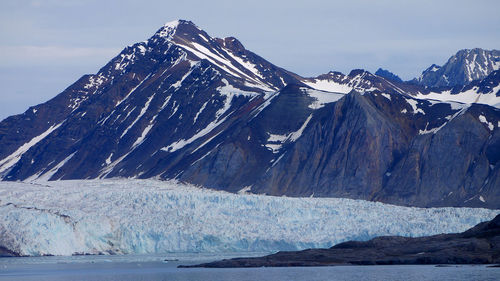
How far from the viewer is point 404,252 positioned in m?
72.8

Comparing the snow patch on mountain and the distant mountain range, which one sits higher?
the snow patch on mountain

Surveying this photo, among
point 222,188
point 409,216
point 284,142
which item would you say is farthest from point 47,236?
point 284,142

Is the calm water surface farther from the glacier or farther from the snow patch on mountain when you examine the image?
the snow patch on mountain

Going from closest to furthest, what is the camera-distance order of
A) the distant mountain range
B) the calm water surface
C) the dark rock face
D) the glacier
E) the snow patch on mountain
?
the calm water surface → the dark rock face → the glacier → the distant mountain range → the snow patch on mountain

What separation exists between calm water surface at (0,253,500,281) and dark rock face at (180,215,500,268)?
165 centimetres

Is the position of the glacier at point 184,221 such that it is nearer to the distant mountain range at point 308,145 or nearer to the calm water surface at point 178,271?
the calm water surface at point 178,271

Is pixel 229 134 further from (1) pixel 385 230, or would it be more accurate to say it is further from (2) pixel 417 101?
(1) pixel 385 230

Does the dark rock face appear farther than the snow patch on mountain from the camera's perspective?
No

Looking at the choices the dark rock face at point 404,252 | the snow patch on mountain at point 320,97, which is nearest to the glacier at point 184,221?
the dark rock face at point 404,252

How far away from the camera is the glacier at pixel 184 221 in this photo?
260ft

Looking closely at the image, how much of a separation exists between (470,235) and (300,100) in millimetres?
88417

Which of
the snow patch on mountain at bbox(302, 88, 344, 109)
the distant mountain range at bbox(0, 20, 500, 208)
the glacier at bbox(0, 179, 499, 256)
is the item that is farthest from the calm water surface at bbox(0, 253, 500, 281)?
the snow patch on mountain at bbox(302, 88, 344, 109)

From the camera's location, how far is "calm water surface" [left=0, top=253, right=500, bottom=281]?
201 feet

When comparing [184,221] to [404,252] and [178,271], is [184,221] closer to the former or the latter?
[178,271]
